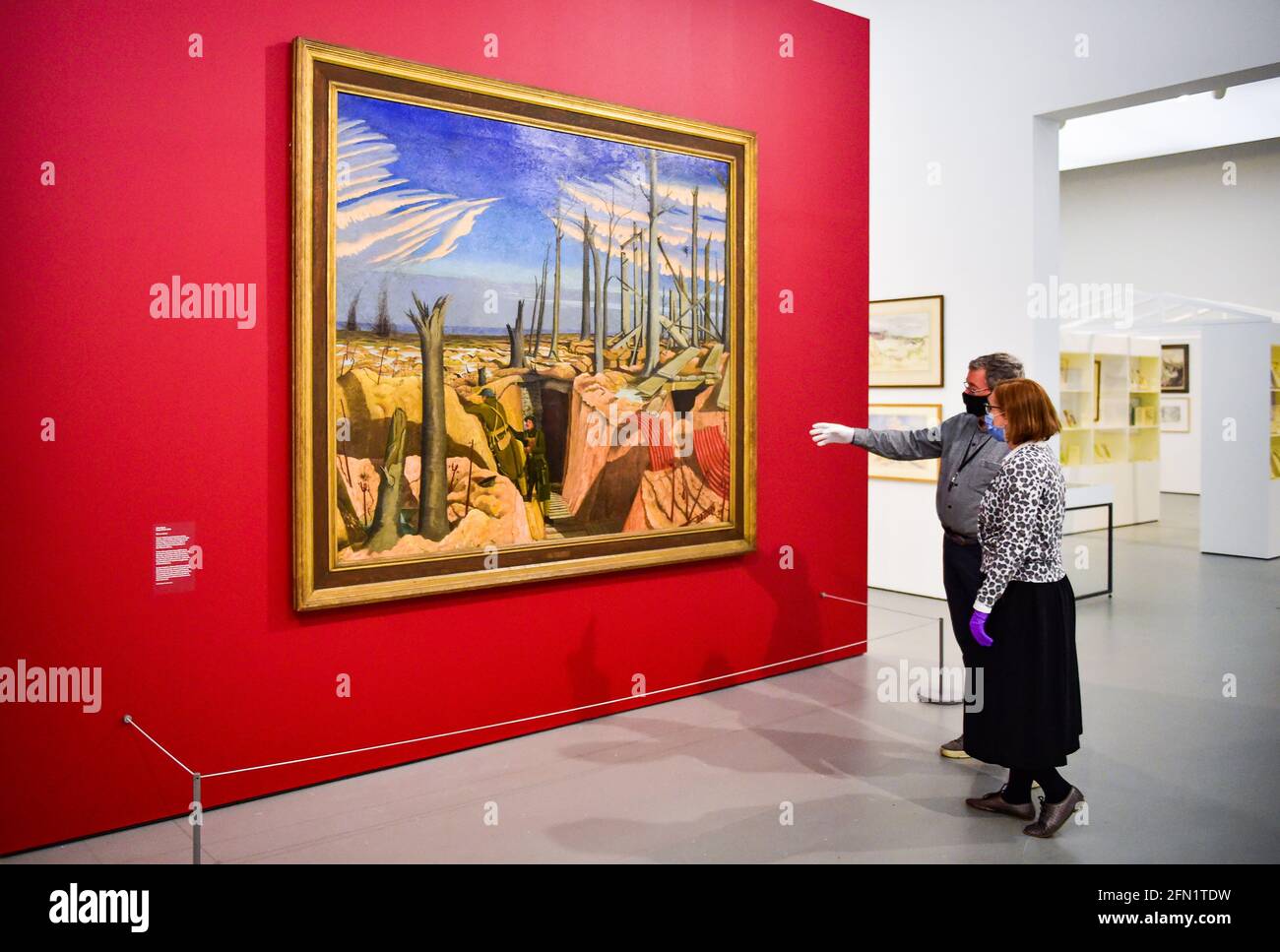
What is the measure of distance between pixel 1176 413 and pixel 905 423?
14.4m

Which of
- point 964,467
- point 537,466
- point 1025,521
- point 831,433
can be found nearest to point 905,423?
point 831,433

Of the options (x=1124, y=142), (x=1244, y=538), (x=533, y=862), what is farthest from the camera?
(x=1124, y=142)

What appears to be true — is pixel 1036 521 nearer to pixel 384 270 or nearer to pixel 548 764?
pixel 548 764

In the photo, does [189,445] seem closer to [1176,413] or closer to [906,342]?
[906,342]

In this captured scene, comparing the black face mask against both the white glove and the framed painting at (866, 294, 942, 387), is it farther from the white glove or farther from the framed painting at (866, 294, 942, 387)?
the framed painting at (866, 294, 942, 387)

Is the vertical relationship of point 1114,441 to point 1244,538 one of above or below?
above

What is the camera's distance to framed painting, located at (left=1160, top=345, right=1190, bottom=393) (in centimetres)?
2225

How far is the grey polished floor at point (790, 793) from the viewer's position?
478 cm

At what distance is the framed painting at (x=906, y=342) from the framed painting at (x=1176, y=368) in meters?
13.7

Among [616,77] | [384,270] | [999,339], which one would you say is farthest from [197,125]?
[999,339]

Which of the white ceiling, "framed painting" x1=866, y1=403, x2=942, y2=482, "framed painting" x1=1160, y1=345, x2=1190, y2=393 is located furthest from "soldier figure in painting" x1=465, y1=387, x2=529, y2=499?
"framed painting" x1=1160, y1=345, x2=1190, y2=393

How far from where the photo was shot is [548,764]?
5.90 metres

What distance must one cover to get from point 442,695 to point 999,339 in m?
6.67

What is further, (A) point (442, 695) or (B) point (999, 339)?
(B) point (999, 339)
